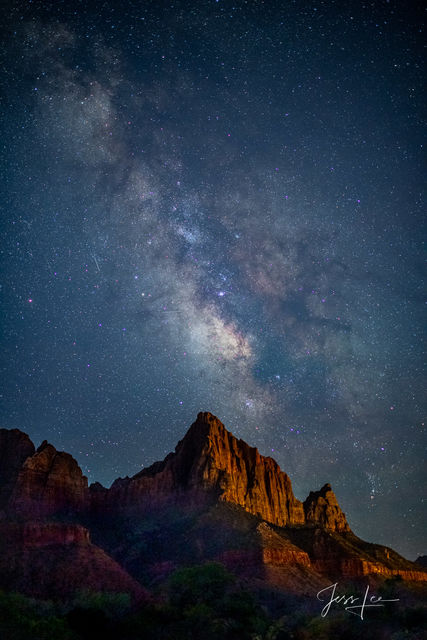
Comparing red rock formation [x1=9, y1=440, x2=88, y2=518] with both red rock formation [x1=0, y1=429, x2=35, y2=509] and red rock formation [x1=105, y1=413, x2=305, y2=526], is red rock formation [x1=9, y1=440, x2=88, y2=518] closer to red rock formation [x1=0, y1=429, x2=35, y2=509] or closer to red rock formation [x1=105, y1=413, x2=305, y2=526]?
red rock formation [x1=0, y1=429, x2=35, y2=509]

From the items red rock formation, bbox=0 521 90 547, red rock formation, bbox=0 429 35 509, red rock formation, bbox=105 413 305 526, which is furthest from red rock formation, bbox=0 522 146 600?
red rock formation, bbox=105 413 305 526

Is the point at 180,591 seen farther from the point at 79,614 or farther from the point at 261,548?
the point at 261,548

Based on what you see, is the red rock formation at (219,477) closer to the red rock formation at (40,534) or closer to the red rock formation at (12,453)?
the red rock formation at (12,453)

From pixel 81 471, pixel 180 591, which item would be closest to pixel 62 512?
pixel 81 471

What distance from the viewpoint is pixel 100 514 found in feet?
343

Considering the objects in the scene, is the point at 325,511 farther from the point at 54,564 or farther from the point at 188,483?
the point at 54,564

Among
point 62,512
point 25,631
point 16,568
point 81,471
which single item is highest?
point 81,471

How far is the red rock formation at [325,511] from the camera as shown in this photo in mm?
138375

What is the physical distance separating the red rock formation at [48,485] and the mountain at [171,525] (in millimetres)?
224

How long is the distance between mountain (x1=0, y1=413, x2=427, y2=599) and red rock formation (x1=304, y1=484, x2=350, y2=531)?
0.41m

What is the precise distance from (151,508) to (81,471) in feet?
61.7
